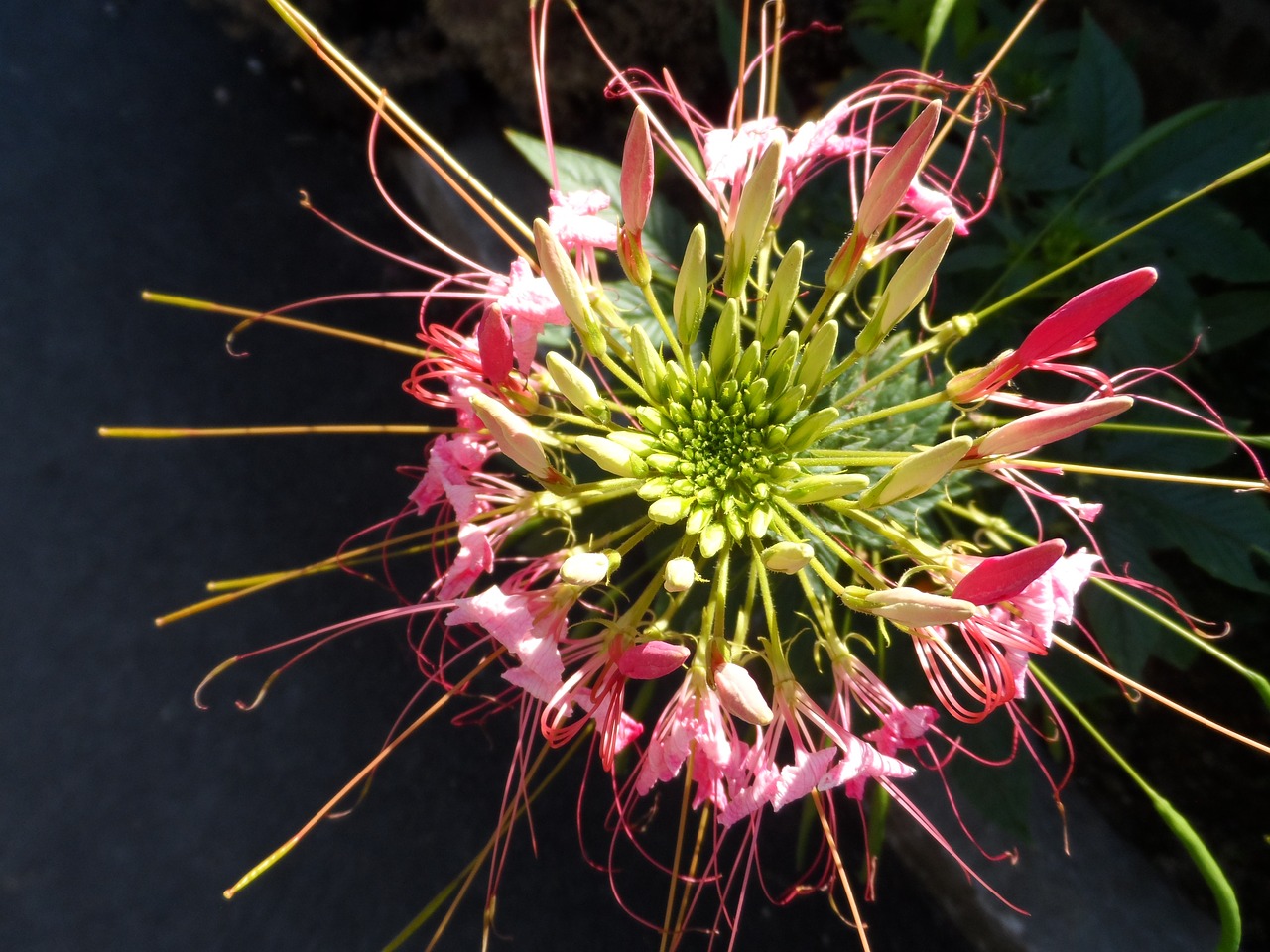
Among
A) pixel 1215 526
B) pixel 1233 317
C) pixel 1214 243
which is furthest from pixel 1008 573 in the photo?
pixel 1233 317

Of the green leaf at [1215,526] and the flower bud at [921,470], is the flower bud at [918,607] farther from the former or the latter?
the green leaf at [1215,526]

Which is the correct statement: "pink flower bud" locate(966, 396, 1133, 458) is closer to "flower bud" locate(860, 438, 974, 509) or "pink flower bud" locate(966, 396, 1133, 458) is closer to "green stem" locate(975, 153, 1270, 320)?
"flower bud" locate(860, 438, 974, 509)

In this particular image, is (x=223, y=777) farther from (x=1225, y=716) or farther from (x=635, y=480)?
(x=1225, y=716)

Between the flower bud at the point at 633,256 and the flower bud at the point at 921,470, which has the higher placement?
the flower bud at the point at 633,256

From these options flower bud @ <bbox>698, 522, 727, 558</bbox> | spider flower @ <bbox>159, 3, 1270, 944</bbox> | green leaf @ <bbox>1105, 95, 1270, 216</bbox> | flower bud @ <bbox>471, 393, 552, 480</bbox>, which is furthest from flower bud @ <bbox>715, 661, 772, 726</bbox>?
green leaf @ <bbox>1105, 95, 1270, 216</bbox>

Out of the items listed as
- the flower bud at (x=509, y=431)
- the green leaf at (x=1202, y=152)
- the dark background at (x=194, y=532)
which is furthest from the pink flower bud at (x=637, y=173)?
the dark background at (x=194, y=532)

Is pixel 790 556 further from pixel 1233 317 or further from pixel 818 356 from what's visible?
pixel 1233 317
